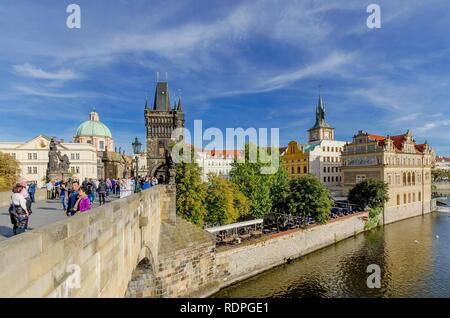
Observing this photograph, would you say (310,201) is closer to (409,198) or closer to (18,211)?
(18,211)

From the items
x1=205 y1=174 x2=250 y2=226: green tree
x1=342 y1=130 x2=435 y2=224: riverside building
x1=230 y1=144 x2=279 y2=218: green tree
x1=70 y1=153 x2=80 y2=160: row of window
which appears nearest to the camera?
x1=205 y1=174 x2=250 y2=226: green tree

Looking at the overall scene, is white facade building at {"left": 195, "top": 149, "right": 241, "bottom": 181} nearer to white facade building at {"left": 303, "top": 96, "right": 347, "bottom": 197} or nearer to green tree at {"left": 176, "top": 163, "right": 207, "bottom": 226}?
white facade building at {"left": 303, "top": 96, "right": 347, "bottom": 197}

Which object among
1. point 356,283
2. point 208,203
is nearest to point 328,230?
point 356,283

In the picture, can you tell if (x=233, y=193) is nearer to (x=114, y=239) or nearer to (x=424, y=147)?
(x=114, y=239)

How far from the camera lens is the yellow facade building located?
193 feet

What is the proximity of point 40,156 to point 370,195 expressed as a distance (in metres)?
59.1

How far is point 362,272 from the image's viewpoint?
22859 mm

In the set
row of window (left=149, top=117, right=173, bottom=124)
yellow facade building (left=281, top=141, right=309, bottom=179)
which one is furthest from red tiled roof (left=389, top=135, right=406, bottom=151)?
row of window (left=149, top=117, right=173, bottom=124)

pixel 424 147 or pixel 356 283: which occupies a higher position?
pixel 424 147

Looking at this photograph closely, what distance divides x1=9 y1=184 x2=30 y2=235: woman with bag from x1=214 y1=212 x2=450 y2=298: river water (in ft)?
50.0
